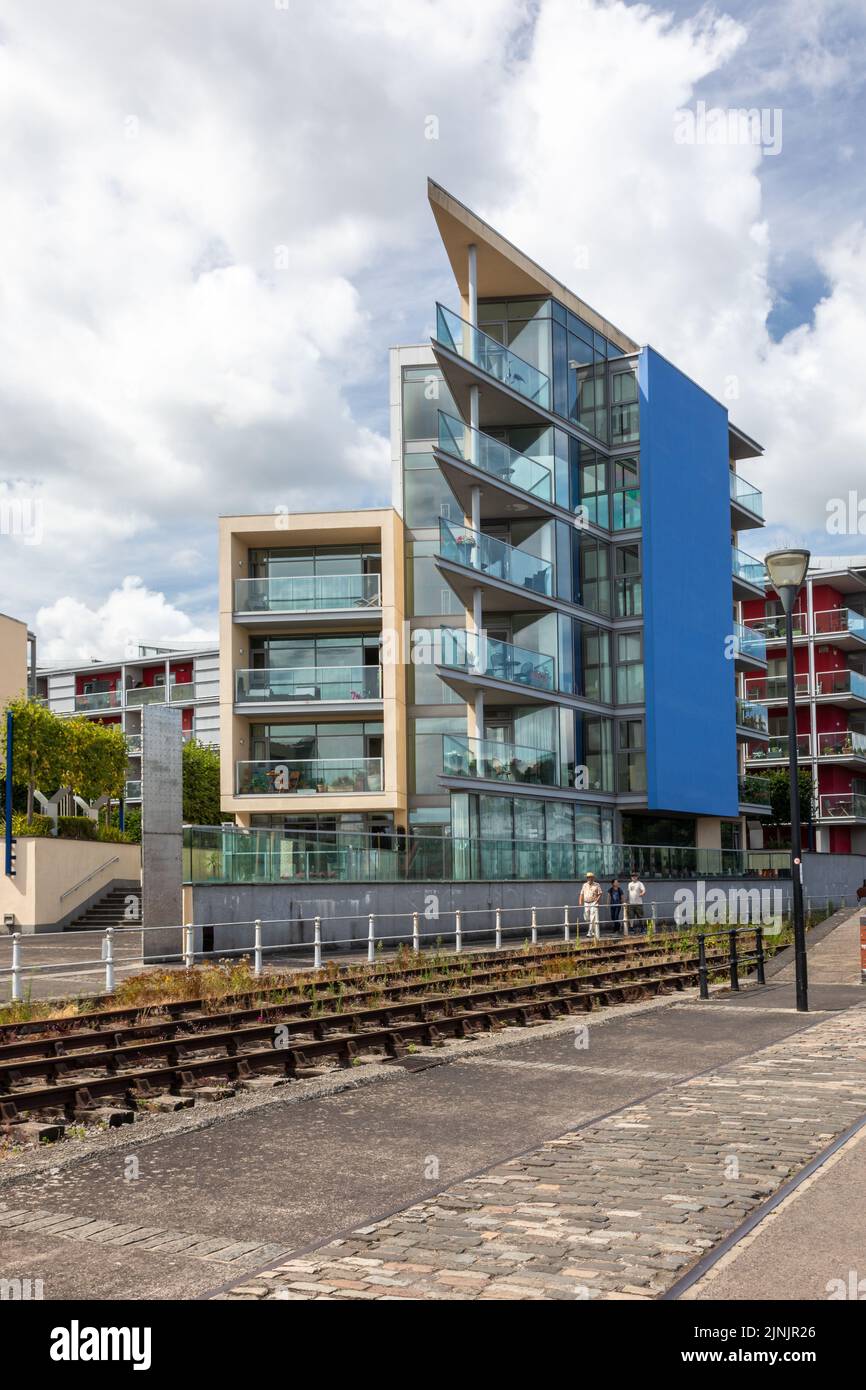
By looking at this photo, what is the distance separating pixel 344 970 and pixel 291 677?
2235 cm

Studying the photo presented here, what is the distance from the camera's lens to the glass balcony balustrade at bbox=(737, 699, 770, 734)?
53.6 metres

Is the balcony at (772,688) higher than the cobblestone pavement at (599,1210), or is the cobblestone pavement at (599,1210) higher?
the balcony at (772,688)

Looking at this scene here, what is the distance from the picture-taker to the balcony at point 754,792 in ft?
176

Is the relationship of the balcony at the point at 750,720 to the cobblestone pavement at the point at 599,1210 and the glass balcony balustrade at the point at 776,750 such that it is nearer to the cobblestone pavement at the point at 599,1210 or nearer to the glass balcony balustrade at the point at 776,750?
the glass balcony balustrade at the point at 776,750

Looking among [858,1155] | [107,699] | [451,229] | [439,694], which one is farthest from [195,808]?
[858,1155]

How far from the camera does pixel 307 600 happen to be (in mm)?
43219

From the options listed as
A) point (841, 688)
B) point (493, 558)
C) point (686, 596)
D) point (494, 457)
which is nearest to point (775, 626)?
point (841, 688)

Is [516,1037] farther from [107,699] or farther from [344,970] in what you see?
[107,699]

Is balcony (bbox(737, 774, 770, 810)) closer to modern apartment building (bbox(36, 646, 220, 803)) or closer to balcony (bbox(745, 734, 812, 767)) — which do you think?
balcony (bbox(745, 734, 812, 767))

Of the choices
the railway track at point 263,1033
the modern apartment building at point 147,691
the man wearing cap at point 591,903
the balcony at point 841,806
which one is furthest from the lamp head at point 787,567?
the modern apartment building at point 147,691

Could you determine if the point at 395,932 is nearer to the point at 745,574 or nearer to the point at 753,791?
the point at 753,791

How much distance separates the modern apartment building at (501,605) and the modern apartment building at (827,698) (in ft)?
56.1

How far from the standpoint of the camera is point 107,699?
3211 inches

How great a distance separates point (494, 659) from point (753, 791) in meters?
20.0
